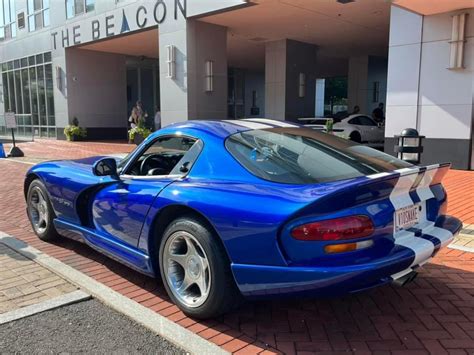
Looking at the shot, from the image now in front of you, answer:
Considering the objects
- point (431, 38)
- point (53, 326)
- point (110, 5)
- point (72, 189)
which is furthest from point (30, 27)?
point (53, 326)

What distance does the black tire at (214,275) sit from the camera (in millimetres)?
2902

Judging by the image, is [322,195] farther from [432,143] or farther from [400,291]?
[432,143]

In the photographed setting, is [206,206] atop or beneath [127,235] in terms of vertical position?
atop

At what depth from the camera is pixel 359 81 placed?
23688 millimetres

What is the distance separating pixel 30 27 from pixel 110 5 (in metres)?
8.84

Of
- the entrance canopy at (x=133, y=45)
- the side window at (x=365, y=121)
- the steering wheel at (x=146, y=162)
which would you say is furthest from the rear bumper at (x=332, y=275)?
the entrance canopy at (x=133, y=45)

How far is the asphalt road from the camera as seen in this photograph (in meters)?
2.82

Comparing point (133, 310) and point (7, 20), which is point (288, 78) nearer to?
point (133, 310)

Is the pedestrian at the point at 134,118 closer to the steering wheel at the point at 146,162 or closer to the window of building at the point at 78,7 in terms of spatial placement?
the window of building at the point at 78,7

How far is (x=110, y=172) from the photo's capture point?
3961 millimetres

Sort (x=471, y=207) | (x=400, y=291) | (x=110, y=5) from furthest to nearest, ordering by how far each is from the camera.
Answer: (x=110, y=5), (x=471, y=207), (x=400, y=291)

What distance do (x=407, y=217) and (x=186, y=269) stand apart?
5.14 feet

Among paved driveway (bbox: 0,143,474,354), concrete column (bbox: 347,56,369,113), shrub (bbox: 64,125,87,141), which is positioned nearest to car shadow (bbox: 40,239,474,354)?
paved driveway (bbox: 0,143,474,354)

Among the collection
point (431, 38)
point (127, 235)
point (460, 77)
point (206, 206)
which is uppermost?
point (431, 38)
